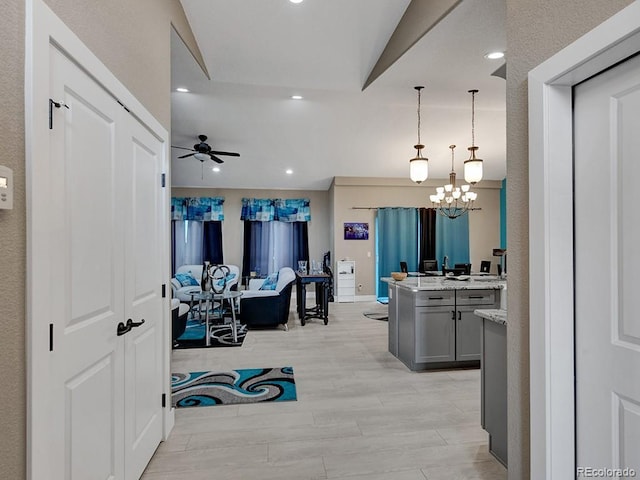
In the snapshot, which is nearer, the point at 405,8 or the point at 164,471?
the point at 164,471

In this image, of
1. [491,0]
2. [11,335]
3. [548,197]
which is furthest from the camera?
[491,0]

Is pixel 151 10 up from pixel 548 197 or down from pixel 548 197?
up

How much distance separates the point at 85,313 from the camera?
1.43 metres

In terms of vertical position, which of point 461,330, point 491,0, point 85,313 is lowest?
point 461,330

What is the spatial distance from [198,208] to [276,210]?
1930mm

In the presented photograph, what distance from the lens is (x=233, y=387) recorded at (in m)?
3.29

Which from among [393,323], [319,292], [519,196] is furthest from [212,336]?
[519,196]

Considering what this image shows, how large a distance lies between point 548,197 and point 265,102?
4626mm

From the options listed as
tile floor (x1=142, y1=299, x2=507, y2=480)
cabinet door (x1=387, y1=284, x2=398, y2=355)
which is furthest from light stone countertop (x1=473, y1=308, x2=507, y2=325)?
cabinet door (x1=387, y1=284, x2=398, y2=355)

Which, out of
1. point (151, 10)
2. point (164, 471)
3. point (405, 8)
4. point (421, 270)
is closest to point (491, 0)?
point (405, 8)

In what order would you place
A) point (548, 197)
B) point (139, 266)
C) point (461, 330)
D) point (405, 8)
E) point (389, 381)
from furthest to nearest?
1. point (461, 330)
2. point (389, 381)
3. point (405, 8)
4. point (139, 266)
5. point (548, 197)

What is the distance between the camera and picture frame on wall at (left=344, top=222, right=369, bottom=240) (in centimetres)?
819

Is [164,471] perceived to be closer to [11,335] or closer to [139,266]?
[139,266]

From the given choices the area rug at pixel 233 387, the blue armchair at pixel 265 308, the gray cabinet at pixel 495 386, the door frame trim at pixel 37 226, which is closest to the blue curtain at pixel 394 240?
the blue armchair at pixel 265 308
